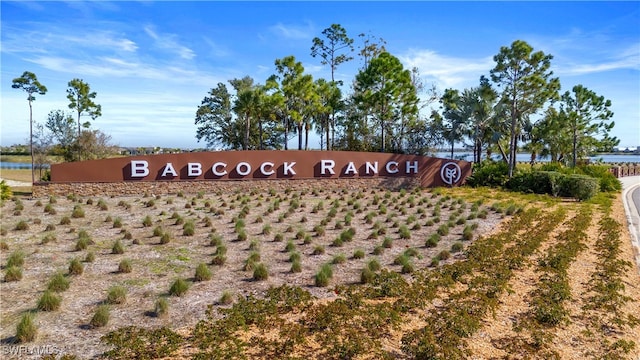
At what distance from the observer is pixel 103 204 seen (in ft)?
67.5

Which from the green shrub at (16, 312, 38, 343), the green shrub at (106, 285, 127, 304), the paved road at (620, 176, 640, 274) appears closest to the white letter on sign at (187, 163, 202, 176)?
the green shrub at (106, 285, 127, 304)

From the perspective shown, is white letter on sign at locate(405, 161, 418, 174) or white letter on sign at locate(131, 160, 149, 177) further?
white letter on sign at locate(405, 161, 418, 174)

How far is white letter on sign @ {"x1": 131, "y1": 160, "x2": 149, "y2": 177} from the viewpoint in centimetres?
→ 2541

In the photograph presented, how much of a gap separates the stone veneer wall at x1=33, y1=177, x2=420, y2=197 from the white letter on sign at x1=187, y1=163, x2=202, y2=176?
594 mm

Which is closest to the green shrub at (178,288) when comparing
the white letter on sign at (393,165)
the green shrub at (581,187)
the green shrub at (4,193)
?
the green shrub at (4,193)

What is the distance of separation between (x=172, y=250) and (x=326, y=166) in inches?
694

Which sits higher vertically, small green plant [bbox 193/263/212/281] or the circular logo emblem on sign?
the circular logo emblem on sign

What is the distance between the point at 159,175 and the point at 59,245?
43.1 feet

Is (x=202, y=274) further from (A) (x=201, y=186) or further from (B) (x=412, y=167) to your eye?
(B) (x=412, y=167)

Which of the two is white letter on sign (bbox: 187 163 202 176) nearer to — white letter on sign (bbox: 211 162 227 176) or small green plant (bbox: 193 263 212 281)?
white letter on sign (bbox: 211 162 227 176)

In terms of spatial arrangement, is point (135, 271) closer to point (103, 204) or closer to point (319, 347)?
point (319, 347)

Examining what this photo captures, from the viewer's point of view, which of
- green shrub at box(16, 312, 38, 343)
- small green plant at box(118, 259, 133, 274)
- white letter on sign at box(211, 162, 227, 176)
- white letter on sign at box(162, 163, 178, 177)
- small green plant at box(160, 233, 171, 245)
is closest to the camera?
green shrub at box(16, 312, 38, 343)

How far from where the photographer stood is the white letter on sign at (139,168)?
25406mm

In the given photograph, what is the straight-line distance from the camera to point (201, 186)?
1056 inches
